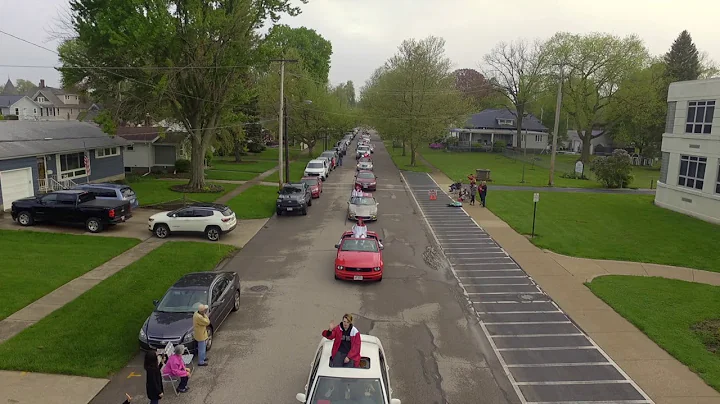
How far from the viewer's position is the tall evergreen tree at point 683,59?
66.1 m

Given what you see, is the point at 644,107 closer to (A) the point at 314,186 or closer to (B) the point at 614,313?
(A) the point at 314,186

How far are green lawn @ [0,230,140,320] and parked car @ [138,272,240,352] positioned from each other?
4429mm

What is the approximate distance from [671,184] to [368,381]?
30228mm

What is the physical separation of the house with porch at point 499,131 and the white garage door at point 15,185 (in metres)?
68.6

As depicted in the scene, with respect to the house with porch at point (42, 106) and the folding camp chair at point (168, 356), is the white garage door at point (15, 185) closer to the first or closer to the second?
the folding camp chair at point (168, 356)

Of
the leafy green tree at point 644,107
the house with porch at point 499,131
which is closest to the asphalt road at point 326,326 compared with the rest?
the leafy green tree at point 644,107

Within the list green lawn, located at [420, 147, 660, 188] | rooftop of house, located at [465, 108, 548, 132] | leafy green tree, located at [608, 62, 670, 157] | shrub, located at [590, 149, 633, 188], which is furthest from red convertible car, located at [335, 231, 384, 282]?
rooftop of house, located at [465, 108, 548, 132]

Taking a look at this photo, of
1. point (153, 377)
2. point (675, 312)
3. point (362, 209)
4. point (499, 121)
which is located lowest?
point (675, 312)

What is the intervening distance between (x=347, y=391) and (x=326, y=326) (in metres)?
5.17

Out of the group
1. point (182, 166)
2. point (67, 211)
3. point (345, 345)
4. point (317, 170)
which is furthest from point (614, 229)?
point (182, 166)

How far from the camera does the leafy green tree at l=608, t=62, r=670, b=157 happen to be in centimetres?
5825

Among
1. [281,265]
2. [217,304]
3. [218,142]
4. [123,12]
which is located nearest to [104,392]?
[217,304]

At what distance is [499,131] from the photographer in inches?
3489

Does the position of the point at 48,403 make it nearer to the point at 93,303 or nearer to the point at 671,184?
the point at 93,303
